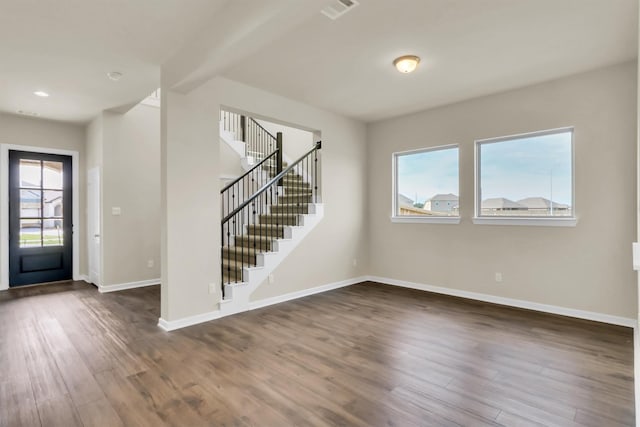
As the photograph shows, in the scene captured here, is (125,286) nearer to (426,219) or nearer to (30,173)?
(30,173)

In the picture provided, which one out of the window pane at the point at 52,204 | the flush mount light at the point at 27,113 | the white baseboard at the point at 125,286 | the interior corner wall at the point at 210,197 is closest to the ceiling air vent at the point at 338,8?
the interior corner wall at the point at 210,197

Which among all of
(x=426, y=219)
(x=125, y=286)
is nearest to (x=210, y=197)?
(x=125, y=286)

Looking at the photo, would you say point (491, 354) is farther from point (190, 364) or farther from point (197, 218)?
point (197, 218)

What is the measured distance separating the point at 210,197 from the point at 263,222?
6.32 ft

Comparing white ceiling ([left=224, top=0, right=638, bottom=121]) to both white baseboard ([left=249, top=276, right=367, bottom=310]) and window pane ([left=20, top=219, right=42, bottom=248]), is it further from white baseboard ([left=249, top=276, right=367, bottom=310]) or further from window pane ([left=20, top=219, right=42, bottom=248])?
window pane ([left=20, top=219, right=42, bottom=248])


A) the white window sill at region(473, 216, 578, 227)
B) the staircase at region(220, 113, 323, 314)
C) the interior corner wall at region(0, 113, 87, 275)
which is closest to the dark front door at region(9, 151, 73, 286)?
the interior corner wall at region(0, 113, 87, 275)

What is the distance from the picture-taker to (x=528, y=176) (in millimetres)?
4371

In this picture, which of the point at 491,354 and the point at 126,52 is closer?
the point at 491,354

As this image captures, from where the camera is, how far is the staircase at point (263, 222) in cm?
438

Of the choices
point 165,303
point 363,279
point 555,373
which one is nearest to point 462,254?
point 363,279

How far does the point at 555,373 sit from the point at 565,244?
1.99 meters

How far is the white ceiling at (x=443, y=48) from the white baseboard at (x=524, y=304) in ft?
9.14

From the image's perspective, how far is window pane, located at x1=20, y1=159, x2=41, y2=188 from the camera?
5648 millimetres

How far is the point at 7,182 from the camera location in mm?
5461
